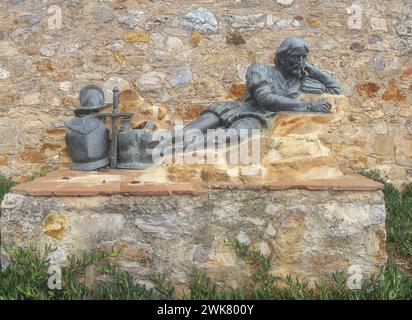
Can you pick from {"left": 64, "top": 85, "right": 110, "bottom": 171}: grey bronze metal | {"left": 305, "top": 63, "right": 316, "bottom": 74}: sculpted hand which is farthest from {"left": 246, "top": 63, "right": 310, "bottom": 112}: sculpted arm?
{"left": 64, "top": 85, "right": 110, "bottom": 171}: grey bronze metal

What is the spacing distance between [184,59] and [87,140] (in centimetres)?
172

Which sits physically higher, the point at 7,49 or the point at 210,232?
the point at 7,49

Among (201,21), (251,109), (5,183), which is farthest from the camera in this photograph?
(201,21)

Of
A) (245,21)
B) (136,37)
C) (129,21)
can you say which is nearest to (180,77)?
(136,37)

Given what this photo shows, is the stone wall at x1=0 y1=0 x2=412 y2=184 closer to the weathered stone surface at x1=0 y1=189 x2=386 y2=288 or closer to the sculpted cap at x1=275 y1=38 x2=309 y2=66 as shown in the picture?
the sculpted cap at x1=275 y1=38 x2=309 y2=66

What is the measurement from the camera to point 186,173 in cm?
227

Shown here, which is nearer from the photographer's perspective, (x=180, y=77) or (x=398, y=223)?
(x=398, y=223)

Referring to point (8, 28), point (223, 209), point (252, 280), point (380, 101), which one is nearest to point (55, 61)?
point (8, 28)

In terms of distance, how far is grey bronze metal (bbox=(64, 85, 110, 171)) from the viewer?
9.22 feet

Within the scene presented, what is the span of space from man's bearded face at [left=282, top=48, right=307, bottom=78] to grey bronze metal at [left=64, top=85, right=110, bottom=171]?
134cm

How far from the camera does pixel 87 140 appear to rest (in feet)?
9.21

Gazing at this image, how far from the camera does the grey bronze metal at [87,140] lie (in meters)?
2.81

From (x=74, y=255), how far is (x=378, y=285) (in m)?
1.52

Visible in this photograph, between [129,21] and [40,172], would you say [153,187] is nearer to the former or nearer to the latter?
[40,172]
